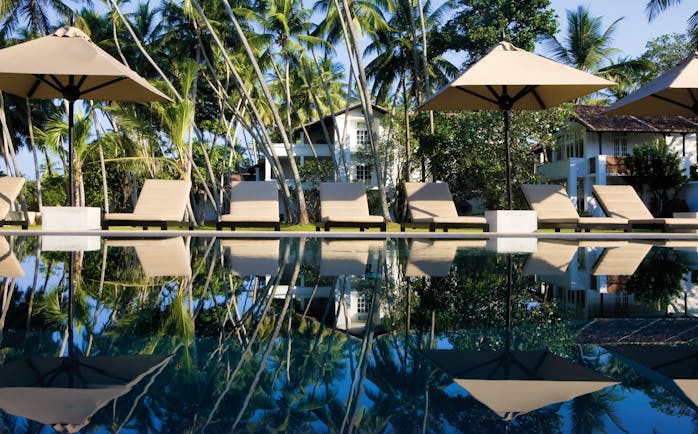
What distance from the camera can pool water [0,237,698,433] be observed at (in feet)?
6.81

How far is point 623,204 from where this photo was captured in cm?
1427

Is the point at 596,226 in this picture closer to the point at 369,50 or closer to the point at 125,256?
the point at 125,256

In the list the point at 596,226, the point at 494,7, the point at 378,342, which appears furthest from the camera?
the point at 494,7

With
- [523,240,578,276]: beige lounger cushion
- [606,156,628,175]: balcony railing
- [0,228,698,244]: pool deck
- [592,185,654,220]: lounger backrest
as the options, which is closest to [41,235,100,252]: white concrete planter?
[0,228,698,244]: pool deck

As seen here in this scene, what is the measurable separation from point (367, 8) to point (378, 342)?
2363 centimetres

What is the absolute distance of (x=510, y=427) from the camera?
Result: 1928 mm

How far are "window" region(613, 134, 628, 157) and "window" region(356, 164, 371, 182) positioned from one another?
494 inches

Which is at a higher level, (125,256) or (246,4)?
(246,4)

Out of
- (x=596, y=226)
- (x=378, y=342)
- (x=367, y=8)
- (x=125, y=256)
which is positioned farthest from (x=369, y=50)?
(x=378, y=342)

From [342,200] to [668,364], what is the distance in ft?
37.9

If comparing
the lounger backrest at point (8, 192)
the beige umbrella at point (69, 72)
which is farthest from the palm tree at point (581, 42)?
the lounger backrest at point (8, 192)

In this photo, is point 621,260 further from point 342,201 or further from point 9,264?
point 342,201

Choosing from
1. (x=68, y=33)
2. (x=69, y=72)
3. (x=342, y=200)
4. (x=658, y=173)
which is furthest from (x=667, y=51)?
(x=69, y=72)

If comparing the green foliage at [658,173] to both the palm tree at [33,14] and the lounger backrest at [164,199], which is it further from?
the palm tree at [33,14]
